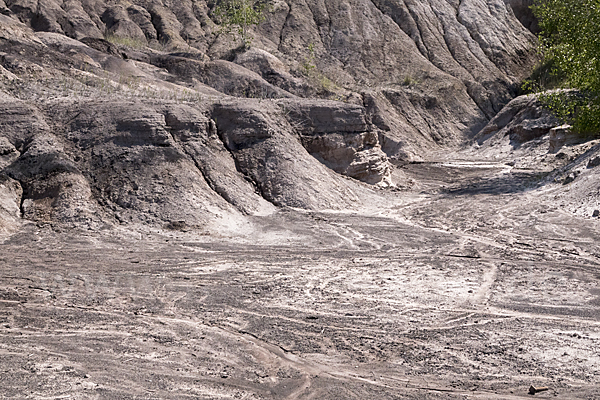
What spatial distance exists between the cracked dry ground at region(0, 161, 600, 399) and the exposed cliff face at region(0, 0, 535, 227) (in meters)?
1.78

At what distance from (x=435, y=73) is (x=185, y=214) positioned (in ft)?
96.0

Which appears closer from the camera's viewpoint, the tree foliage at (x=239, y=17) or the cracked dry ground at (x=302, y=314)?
the cracked dry ground at (x=302, y=314)

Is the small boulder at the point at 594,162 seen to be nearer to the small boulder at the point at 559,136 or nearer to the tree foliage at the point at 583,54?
the tree foliage at the point at 583,54

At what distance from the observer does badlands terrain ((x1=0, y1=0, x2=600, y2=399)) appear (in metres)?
5.75

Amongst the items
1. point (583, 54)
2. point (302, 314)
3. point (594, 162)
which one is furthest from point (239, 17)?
point (302, 314)

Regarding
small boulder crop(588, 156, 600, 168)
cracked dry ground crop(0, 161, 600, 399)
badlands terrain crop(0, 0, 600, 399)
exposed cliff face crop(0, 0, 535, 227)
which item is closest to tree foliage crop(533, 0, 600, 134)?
badlands terrain crop(0, 0, 600, 399)

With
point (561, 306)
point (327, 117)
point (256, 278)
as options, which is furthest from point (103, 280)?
point (327, 117)

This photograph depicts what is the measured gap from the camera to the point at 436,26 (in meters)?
43.5

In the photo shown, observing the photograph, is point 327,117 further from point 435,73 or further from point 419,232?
point 435,73

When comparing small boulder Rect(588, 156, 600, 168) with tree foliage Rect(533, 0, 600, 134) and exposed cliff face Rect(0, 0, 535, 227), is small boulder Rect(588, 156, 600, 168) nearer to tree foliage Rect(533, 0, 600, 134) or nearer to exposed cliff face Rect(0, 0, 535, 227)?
tree foliage Rect(533, 0, 600, 134)

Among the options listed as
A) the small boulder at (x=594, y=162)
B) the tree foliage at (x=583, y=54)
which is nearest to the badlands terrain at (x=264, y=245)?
the small boulder at (x=594, y=162)

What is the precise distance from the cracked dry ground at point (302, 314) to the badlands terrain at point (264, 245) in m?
0.03

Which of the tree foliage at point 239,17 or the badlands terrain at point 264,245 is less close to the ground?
the tree foliage at point 239,17

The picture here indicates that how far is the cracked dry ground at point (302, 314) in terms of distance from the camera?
5434 mm
